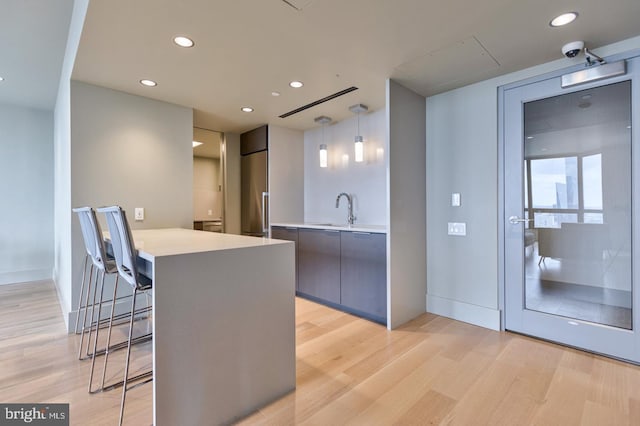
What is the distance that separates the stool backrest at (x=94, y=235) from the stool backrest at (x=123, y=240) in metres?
0.27

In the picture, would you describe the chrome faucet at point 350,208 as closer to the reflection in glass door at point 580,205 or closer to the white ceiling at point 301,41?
the white ceiling at point 301,41

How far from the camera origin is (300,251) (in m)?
3.75

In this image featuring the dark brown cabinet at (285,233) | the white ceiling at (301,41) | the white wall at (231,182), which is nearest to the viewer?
the white ceiling at (301,41)

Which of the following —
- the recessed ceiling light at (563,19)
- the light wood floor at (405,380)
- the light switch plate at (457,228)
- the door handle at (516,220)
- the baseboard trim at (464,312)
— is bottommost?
the light wood floor at (405,380)

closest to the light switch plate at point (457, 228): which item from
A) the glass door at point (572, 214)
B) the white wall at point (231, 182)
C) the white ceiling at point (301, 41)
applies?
the glass door at point (572, 214)

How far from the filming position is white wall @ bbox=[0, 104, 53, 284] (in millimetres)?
4289

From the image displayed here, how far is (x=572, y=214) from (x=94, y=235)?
3574 mm

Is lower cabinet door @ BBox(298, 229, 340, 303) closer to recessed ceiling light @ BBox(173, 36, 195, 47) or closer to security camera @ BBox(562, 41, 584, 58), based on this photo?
recessed ceiling light @ BBox(173, 36, 195, 47)

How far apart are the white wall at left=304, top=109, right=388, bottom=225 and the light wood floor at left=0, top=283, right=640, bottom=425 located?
155cm

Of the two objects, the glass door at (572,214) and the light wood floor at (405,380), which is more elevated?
the glass door at (572,214)

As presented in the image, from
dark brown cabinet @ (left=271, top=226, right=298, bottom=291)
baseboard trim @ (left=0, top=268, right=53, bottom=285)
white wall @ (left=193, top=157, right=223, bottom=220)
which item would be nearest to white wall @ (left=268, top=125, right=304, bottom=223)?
dark brown cabinet @ (left=271, top=226, right=298, bottom=291)

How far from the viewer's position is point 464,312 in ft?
9.60

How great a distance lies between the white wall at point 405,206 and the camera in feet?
9.14

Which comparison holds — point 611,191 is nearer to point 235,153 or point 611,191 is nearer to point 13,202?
point 235,153
